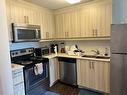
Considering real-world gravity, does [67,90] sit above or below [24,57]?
below

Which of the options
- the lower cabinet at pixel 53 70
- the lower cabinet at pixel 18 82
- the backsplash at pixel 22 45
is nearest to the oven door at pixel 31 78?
the lower cabinet at pixel 18 82

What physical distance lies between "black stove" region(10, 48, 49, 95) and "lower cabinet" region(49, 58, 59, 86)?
0.19 m

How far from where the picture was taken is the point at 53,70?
10.2 ft

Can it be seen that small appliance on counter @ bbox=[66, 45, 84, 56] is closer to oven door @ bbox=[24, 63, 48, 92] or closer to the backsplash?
oven door @ bbox=[24, 63, 48, 92]

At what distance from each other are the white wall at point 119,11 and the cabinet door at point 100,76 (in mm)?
1154

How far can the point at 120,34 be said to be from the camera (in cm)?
204

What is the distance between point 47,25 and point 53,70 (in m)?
1.30

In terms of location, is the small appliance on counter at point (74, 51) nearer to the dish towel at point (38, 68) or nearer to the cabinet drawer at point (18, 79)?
the dish towel at point (38, 68)

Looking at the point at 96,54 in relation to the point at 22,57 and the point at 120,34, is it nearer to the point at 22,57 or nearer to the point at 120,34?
the point at 120,34

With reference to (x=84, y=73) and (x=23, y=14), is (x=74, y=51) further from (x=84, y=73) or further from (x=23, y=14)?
(x=23, y=14)

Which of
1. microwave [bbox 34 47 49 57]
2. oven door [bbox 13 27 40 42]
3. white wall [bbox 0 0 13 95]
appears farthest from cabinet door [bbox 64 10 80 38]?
white wall [bbox 0 0 13 95]

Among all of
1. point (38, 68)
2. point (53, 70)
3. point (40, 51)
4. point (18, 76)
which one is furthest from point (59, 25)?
point (18, 76)

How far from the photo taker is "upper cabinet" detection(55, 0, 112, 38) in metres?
2.65

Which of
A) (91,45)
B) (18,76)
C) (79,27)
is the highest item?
(79,27)
